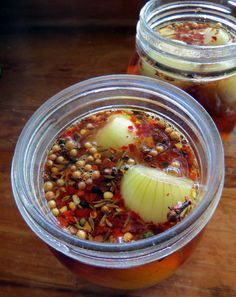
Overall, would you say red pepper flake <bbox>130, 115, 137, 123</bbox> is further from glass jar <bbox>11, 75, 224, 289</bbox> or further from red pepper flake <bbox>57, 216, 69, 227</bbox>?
red pepper flake <bbox>57, 216, 69, 227</bbox>

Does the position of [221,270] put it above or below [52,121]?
below

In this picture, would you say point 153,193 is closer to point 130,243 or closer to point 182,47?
point 130,243

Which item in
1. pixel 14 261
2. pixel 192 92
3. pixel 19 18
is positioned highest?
pixel 192 92

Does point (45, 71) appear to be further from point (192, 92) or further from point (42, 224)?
point (42, 224)

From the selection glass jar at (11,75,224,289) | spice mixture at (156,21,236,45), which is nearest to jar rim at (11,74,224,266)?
glass jar at (11,75,224,289)

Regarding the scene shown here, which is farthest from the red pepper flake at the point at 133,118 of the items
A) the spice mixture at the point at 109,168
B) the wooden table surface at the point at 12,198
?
the wooden table surface at the point at 12,198

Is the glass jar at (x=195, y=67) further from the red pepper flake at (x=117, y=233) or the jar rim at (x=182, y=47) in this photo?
the red pepper flake at (x=117, y=233)

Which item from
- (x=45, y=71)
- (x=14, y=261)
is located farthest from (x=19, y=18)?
(x=14, y=261)
